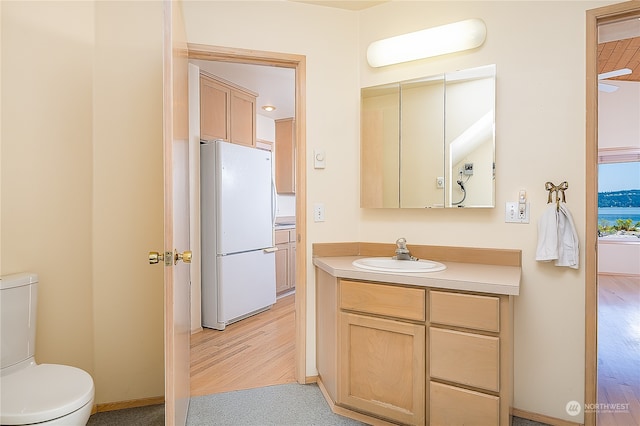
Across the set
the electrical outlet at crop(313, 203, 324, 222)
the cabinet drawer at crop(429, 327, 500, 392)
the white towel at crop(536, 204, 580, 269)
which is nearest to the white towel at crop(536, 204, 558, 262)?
the white towel at crop(536, 204, 580, 269)

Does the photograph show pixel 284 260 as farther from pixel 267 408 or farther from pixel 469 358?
pixel 469 358

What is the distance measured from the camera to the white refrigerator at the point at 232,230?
3.43 m

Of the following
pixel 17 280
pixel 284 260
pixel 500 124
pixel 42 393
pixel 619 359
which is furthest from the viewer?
pixel 284 260

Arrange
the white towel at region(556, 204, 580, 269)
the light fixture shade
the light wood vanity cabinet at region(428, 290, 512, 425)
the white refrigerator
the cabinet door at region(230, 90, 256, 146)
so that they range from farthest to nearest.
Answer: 1. the cabinet door at region(230, 90, 256, 146)
2. the white refrigerator
3. the light fixture shade
4. the white towel at region(556, 204, 580, 269)
5. the light wood vanity cabinet at region(428, 290, 512, 425)

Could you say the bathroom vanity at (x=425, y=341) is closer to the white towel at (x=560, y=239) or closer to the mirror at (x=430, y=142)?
the white towel at (x=560, y=239)

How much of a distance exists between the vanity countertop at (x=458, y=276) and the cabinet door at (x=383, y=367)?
0.69ft

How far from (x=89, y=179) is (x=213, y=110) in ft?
6.14

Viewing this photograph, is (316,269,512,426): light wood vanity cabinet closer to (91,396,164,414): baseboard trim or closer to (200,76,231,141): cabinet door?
(91,396,164,414): baseboard trim

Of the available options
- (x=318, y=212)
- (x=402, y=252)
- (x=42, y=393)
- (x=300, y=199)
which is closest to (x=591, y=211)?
(x=402, y=252)

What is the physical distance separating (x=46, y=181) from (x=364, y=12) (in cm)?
208

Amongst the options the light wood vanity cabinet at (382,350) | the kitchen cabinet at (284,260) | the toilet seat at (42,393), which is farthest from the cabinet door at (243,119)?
the toilet seat at (42,393)

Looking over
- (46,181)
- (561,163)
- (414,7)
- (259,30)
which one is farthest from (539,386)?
(46,181)

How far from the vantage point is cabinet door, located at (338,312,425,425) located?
1702 mm

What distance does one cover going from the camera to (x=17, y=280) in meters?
1.64
